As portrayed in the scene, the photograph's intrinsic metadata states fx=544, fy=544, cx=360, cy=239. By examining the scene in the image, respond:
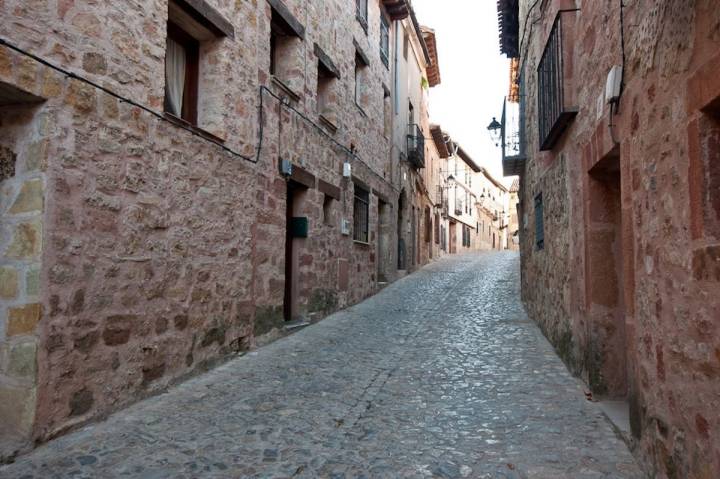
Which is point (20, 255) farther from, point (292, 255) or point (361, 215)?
point (361, 215)

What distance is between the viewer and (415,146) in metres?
17.0

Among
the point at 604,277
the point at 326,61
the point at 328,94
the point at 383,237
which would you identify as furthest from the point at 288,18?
the point at 383,237

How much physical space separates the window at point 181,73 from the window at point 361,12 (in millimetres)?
5960

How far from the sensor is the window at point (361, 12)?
10.9 meters

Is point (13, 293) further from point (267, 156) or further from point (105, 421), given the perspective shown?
point (267, 156)

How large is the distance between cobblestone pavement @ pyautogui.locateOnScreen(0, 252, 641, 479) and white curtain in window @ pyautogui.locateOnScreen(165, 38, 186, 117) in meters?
2.61

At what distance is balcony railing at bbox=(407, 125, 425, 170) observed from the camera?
645 inches

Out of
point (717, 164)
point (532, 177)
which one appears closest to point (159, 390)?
point (717, 164)

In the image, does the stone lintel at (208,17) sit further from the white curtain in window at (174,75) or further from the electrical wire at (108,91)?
the electrical wire at (108,91)

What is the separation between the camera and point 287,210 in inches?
315

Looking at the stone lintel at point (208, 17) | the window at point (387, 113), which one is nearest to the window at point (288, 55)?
the stone lintel at point (208, 17)

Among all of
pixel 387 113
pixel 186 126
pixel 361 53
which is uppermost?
pixel 361 53

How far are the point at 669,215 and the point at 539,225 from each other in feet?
16.8

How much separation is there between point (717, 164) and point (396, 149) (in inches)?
507
